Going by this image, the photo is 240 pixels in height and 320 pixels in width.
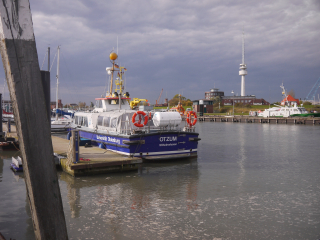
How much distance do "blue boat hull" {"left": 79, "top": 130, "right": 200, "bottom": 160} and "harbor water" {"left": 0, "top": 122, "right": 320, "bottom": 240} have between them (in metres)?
0.79

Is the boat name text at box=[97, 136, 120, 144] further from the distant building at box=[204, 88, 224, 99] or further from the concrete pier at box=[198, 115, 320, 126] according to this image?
the distant building at box=[204, 88, 224, 99]

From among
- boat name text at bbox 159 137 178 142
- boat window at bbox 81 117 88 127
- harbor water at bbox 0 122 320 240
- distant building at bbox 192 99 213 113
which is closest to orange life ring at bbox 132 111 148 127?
boat name text at bbox 159 137 178 142

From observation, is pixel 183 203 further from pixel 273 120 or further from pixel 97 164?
pixel 273 120

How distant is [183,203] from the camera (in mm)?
9734

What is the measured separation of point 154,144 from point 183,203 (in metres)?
6.31

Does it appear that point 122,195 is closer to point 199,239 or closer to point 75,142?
point 75,142

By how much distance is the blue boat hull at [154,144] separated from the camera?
49.7 ft

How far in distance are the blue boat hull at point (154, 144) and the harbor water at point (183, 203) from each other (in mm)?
791

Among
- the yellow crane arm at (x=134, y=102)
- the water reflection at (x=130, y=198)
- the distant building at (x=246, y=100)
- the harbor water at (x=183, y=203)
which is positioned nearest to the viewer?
the harbor water at (x=183, y=203)

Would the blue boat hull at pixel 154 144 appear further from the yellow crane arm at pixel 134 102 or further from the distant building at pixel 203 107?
the distant building at pixel 203 107

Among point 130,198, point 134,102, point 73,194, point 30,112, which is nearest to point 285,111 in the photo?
point 134,102

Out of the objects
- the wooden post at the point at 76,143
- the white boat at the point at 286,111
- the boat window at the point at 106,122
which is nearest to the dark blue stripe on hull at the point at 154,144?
the boat window at the point at 106,122

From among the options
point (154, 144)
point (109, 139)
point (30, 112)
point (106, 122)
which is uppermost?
point (30, 112)

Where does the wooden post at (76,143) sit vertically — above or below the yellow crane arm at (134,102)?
below
